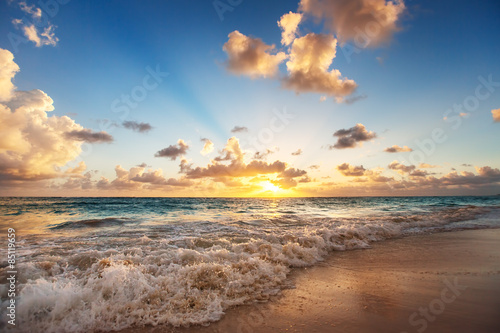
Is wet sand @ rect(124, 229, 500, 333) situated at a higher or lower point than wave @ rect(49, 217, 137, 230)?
higher

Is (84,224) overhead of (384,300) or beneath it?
beneath

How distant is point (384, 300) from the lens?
195 inches

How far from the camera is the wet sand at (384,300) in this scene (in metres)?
4.05

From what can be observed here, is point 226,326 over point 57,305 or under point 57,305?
under

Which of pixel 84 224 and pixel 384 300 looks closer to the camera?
pixel 384 300

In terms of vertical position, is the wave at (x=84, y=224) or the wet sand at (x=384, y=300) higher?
the wet sand at (x=384, y=300)

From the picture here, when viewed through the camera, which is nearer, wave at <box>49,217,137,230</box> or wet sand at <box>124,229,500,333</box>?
wet sand at <box>124,229,500,333</box>

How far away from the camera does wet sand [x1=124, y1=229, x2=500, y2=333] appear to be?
13.3ft

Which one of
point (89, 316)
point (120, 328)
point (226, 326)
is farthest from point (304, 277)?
point (89, 316)

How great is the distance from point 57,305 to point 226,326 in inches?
126

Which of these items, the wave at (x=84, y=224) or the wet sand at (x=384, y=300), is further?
the wave at (x=84, y=224)

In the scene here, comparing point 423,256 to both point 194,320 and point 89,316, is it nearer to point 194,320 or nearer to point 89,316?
→ point 194,320

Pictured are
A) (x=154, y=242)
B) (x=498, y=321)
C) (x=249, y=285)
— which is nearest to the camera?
(x=498, y=321)

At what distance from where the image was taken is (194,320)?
4250mm
